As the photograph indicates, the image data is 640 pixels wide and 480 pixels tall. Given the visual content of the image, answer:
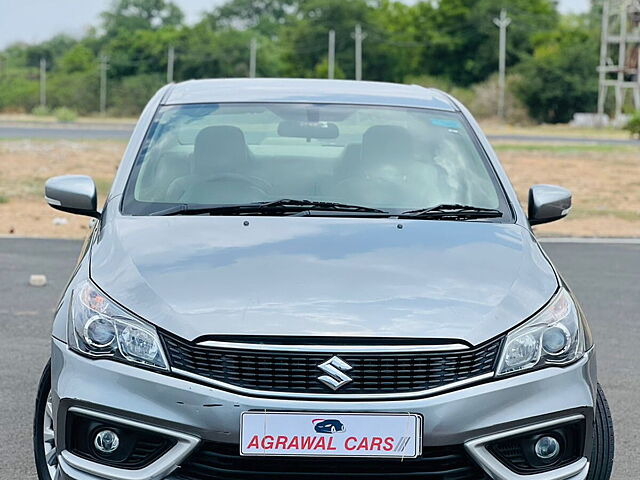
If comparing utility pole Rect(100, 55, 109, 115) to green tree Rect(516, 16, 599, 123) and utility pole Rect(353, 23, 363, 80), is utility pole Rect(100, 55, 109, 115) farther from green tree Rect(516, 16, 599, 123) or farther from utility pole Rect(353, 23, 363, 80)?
green tree Rect(516, 16, 599, 123)

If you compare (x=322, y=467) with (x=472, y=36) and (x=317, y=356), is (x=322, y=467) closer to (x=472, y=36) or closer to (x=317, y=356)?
(x=317, y=356)

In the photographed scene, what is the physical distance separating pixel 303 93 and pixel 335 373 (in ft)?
7.36

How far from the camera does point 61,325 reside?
12.2ft

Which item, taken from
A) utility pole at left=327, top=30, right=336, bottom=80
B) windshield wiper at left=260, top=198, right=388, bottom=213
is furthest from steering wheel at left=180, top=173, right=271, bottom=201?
utility pole at left=327, top=30, right=336, bottom=80

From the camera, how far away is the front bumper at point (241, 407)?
331 cm

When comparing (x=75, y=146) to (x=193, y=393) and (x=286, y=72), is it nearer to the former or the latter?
(x=193, y=393)

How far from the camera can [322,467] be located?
11.1 ft

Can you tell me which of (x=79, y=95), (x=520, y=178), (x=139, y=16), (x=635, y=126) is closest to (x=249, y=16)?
(x=139, y=16)

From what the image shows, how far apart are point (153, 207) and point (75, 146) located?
27248 millimetres

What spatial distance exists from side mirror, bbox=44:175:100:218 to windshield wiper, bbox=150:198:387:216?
1.21ft

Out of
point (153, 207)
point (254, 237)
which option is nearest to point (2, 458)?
point (153, 207)

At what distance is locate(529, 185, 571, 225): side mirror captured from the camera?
4.78 meters

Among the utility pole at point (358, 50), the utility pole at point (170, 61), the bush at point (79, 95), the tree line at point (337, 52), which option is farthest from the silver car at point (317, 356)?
the utility pole at point (170, 61)

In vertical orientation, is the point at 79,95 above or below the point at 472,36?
below
